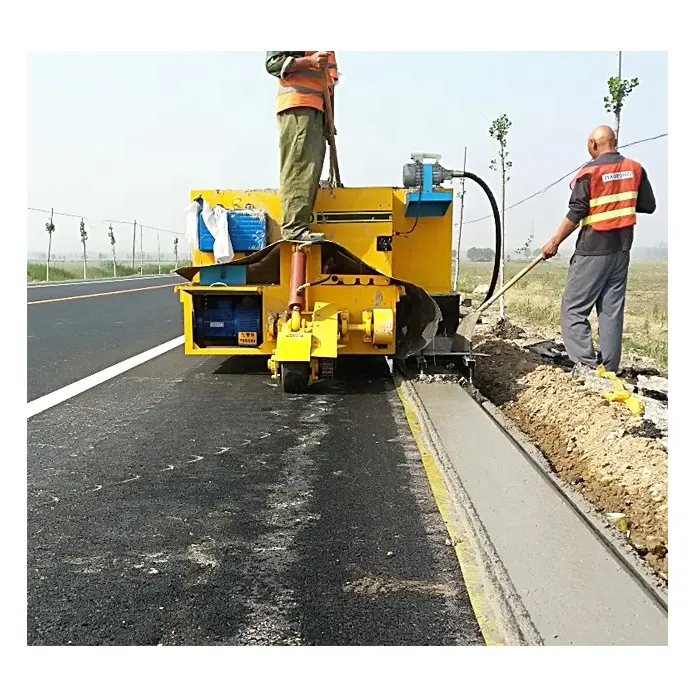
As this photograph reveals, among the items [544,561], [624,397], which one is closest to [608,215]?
[624,397]

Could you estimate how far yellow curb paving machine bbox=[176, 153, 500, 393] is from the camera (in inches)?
227

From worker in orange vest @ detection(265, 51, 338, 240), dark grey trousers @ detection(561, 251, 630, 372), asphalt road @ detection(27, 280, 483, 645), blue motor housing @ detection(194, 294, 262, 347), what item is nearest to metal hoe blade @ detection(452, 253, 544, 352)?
dark grey trousers @ detection(561, 251, 630, 372)

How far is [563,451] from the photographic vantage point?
170 inches

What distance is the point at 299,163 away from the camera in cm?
567

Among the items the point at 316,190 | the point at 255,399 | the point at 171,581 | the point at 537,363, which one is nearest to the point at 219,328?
the point at 255,399

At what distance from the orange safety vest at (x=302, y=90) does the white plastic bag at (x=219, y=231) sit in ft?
3.47

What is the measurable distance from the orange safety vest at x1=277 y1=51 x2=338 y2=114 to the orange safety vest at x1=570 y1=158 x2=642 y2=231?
210 cm

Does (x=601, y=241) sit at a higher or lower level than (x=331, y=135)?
lower

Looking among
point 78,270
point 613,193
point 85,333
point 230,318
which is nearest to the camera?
point 613,193

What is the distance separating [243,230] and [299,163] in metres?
0.86

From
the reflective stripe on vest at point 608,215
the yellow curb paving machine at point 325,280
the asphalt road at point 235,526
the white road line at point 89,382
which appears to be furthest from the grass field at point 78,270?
the reflective stripe on vest at point 608,215

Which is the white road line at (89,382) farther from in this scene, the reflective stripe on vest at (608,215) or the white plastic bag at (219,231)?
the reflective stripe on vest at (608,215)

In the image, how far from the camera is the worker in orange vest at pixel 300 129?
5262mm

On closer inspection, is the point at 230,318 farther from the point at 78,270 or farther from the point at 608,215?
the point at 78,270
